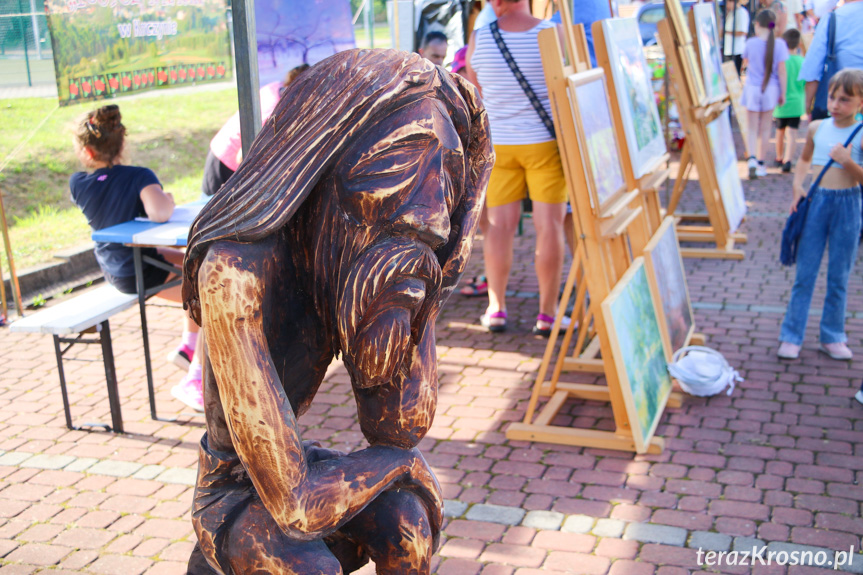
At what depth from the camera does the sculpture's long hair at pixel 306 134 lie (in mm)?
1382

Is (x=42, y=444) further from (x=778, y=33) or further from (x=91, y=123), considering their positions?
(x=778, y=33)

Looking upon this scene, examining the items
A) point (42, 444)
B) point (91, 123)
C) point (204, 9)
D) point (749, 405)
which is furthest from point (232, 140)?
point (749, 405)

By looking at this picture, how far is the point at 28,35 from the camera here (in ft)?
16.3

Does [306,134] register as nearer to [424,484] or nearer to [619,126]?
[424,484]

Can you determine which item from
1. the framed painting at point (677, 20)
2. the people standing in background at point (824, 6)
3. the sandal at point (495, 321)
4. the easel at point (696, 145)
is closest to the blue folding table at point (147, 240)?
the sandal at point (495, 321)

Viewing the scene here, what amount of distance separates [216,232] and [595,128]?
285 centimetres

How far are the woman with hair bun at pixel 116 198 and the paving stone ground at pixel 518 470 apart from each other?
71 cm

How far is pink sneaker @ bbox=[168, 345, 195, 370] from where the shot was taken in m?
4.88

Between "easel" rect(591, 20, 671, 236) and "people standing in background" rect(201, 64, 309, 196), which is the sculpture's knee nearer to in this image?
"easel" rect(591, 20, 671, 236)

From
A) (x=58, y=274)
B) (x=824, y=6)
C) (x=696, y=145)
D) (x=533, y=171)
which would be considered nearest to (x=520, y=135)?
(x=533, y=171)

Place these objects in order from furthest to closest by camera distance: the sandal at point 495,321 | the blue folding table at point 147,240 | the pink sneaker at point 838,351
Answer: the sandal at point 495,321, the pink sneaker at point 838,351, the blue folding table at point 147,240

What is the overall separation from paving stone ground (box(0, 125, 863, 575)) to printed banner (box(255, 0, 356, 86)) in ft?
6.79

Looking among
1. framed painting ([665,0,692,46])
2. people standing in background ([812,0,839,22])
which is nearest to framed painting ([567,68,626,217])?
framed painting ([665,0,692,46])

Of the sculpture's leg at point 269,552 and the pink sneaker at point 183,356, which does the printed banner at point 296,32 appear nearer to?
the pink sneaker at point 183,356
